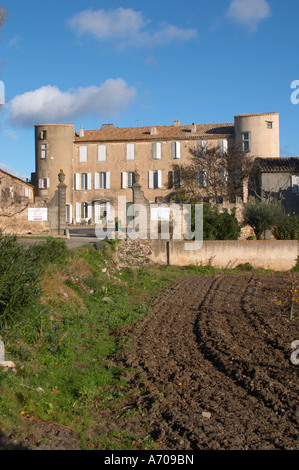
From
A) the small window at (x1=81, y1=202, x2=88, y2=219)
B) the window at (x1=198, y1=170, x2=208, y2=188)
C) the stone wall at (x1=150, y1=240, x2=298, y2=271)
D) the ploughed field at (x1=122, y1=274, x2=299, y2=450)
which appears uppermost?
the window at (x1=198, y1=170, x2=208, y2=188)

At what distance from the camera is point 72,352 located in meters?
7.42

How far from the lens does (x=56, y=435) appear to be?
4598 millimetres

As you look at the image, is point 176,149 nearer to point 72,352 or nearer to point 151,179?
point 151,179

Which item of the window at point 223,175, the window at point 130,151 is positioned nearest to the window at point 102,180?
the window at point 130,151

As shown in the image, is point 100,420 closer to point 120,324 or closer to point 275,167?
point 120,324

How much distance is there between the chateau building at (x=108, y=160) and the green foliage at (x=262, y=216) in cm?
1924

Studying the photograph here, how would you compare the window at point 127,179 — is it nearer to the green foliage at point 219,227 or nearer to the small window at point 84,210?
the small window at point 84,210

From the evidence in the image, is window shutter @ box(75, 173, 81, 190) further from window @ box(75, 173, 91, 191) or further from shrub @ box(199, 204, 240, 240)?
shrub @ box(199, 204, 240, 240)

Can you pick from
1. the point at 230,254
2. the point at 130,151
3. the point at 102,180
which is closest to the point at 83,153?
the point at 102,180

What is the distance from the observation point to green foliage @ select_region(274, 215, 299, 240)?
21172mm

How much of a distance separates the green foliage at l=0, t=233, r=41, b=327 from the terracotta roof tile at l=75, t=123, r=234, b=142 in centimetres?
3633

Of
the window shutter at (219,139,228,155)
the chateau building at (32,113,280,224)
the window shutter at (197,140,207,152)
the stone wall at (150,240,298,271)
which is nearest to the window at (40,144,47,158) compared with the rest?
the chateau building at (32,113,280,224)

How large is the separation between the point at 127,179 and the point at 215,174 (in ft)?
31.5
